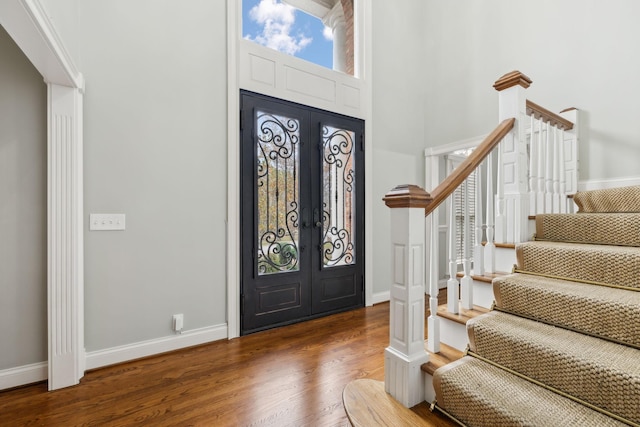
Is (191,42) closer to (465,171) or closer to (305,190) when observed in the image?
(305,190)

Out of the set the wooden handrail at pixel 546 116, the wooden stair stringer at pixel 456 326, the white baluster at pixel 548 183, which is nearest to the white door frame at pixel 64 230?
the wooden stair stringer at pixel 456 326

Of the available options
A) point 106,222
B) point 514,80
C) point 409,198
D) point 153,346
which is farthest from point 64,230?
point 514,80

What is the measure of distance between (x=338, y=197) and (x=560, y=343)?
91.9 inches

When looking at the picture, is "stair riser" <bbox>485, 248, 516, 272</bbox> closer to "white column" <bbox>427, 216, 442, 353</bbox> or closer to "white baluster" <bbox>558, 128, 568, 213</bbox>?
"white column" <bbox>427, 216, 442, 353</bbox>

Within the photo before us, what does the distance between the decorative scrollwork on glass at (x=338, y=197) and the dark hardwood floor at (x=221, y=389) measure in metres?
0.99

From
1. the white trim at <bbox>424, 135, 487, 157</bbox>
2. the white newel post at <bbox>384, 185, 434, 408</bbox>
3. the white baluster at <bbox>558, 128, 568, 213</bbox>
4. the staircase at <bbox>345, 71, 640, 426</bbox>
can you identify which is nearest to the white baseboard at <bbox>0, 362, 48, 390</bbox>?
the staircase at <bbox>345, 71, 640, 426</bbox>

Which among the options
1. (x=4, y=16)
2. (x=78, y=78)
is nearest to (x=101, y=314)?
(x=78, y=78)

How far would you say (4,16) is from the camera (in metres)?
1.20

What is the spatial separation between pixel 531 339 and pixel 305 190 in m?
2.21

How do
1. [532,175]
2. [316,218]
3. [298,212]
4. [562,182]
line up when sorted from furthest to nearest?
[316,218] → [298,212] → [562,182] → [532,175]

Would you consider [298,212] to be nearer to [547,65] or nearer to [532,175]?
[532,175]

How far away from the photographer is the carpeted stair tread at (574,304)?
4.03 ft

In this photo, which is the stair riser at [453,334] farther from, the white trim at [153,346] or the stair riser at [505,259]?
the white trim at [153,346]

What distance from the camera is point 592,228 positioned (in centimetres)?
179
